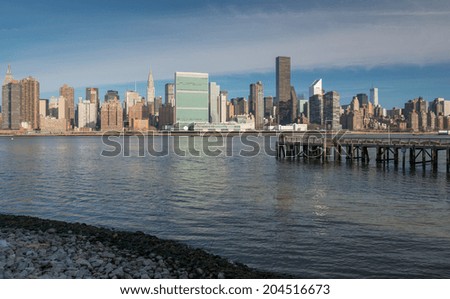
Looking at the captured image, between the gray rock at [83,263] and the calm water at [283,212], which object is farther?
the calm water at [283,212]

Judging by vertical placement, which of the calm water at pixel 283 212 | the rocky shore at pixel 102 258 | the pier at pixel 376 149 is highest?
the pier at pixel 376 149

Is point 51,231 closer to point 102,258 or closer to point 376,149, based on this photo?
point 102,258

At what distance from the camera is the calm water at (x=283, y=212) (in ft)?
57.0

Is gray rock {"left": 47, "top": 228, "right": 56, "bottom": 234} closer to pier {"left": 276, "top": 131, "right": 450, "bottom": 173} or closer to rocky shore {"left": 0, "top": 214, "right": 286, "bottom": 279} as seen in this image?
rocky shore {"left": 0, "top": 214, "right": 286, "bottom": 279}

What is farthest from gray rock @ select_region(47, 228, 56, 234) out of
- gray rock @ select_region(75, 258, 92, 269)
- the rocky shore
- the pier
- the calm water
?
the pier

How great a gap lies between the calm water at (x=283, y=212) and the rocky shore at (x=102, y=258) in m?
2.46

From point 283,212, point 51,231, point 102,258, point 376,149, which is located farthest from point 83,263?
point 376,149

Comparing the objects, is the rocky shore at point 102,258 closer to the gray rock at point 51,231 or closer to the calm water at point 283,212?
the gray rock at point 51,231

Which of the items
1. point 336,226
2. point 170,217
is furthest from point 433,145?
point 170,217

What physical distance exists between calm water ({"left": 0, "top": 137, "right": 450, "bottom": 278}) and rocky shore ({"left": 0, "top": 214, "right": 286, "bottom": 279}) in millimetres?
2464

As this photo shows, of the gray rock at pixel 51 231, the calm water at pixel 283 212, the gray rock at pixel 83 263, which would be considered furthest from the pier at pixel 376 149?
the gray rock at pixel 83 263

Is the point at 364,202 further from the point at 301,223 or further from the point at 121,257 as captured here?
the point at 121,257

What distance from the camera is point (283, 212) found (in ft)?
87.4

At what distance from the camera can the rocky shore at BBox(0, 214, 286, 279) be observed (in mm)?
13078
